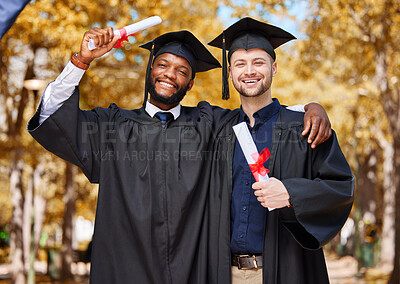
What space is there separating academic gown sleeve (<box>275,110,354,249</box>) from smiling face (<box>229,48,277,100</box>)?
37 centimetres

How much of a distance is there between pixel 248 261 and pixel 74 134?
4.81 ft

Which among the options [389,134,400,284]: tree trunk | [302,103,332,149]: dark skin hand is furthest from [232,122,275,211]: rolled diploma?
Answer: [389,134,400,284]: tree trunk

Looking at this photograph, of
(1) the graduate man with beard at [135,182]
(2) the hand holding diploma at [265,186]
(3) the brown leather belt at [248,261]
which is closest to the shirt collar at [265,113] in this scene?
(1) the graduate man with beard at [135,182]

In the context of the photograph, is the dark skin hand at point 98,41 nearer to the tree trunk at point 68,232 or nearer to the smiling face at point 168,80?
the smiling face at point 168,80

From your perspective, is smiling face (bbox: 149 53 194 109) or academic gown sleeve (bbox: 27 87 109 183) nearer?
academic gown sleeve (bbox: 27 87 109 183)

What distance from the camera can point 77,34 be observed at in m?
7.96

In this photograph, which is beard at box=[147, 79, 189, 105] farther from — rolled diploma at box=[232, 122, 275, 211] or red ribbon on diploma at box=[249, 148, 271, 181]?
red ribbon on diploma at box=[249, 148, 271, 181]

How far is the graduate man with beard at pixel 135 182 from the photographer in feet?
10.9

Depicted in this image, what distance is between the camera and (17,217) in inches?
453

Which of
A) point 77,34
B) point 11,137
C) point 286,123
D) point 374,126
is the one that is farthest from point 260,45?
point 374,126

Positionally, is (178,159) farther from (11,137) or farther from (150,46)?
(11,137)

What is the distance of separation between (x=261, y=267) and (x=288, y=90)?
13.5 meters

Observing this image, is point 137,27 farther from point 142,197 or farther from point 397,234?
point 397,234

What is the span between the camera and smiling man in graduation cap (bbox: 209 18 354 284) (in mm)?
3049
